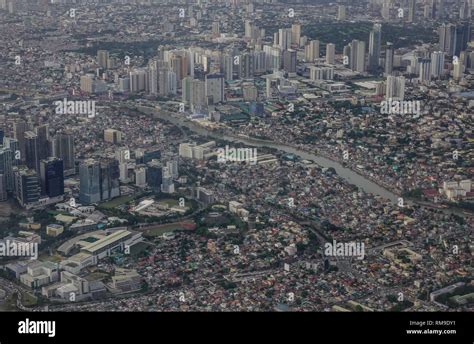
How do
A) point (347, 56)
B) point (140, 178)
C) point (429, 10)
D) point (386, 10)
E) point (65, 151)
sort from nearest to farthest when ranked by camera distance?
point (140, 178) < point (65, 151) < point (347, 56) < point (429, 10) < point (386, 10)

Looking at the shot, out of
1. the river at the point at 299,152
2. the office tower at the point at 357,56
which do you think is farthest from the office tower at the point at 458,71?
the river at the point at 299,152

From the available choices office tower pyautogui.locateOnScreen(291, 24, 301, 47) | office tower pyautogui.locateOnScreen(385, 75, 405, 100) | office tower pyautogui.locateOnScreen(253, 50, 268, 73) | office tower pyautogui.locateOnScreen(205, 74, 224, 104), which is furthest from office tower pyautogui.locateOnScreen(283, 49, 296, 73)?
office tower pyautogui.locateOnScreen(385, 75, 405, 100)

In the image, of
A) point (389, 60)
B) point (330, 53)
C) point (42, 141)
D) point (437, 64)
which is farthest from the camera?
point (330, 53)

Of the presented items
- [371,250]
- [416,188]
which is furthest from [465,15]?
[371,250]

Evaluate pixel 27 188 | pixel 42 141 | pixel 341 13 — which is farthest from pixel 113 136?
pixel 341 13

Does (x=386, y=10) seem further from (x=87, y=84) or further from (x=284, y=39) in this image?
(x=87, y=84)

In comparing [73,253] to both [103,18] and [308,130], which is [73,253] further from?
[103,18]
